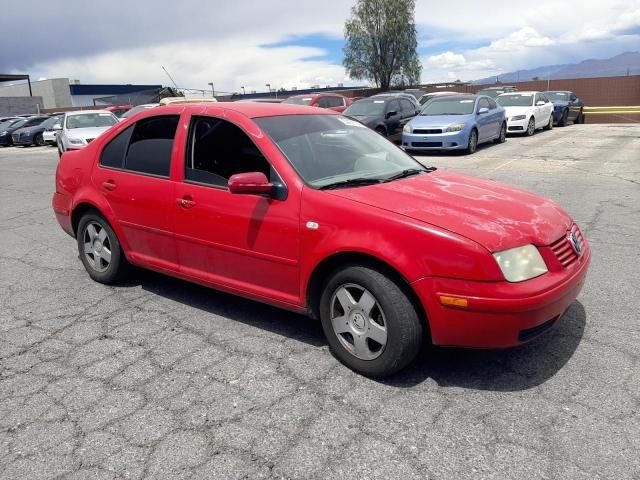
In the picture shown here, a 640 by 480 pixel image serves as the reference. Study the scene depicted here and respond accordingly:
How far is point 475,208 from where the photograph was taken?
316 cm

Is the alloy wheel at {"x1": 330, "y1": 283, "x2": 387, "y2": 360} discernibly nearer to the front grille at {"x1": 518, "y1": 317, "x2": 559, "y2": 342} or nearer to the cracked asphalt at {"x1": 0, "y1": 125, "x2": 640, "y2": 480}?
the cracked asphalt at {"x1": 0, "y1": 125, "x2": 640, "y2": 480}

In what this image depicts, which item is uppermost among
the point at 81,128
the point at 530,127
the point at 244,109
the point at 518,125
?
the point at 244,109

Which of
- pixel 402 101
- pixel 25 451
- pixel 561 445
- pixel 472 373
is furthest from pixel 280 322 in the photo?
pixel 402 101

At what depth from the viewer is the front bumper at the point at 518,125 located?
18156mm

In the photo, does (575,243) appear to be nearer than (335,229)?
No

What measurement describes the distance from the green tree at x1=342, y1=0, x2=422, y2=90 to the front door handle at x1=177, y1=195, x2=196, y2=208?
174 feet

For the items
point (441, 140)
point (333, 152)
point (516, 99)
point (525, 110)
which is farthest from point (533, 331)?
point (516, 99)

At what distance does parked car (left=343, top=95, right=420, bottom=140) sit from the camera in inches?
584

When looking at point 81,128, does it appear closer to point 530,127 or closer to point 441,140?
point 441,140

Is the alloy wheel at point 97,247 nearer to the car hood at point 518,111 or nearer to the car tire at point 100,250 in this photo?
the car tire at point 100,250

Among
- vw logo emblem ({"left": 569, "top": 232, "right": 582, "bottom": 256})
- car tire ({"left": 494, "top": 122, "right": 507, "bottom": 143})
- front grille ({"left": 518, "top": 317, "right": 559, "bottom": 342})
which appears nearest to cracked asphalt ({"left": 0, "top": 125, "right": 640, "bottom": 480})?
front grille ({"left": 518, "top": 317, "right": 559, "bottom": 342})

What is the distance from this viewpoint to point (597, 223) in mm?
6574

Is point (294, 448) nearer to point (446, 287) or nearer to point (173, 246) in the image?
point (446, 287)

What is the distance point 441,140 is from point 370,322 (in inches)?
448
